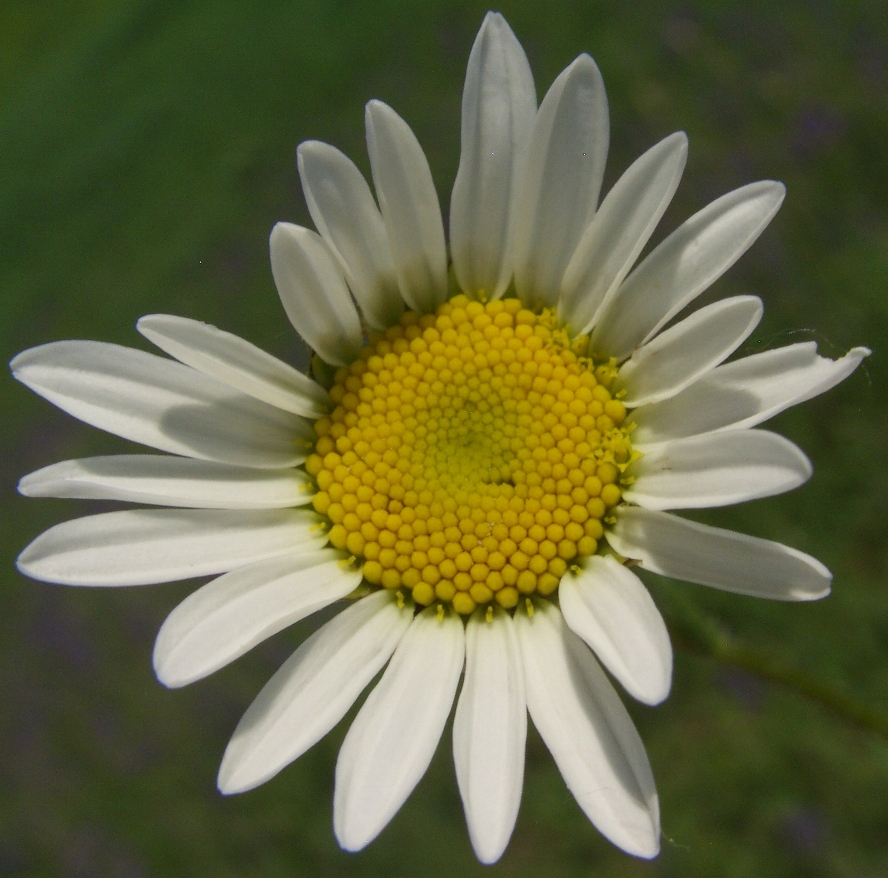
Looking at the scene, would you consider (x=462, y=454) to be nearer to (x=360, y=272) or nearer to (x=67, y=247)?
(x=360, y=272)

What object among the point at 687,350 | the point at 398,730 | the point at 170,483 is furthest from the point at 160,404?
the point at 687,350

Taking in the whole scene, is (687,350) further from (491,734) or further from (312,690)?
(312,690)

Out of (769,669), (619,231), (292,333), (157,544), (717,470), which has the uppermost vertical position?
(619,231)

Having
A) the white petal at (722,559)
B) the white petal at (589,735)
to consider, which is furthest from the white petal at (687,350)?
the white petal at (589,735)

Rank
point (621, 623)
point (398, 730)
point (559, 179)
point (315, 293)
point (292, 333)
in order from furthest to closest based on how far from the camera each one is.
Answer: point (292, 333) < point (315, 293) < point (559, 179) < point (398, 730) < point (621, 623)

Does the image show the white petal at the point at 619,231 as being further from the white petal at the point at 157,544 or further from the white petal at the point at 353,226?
the white petal at the point at 157,544

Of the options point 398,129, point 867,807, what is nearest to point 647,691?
point 398,129

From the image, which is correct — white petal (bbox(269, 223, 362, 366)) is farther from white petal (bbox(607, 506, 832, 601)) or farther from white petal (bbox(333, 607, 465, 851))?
white petal (bbox(607, 506, 832, 601))
